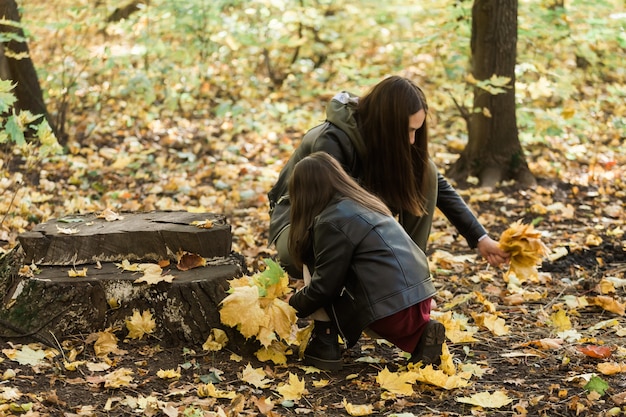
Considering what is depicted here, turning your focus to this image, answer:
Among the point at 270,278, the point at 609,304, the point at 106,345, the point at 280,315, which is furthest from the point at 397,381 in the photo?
the point at 609,304

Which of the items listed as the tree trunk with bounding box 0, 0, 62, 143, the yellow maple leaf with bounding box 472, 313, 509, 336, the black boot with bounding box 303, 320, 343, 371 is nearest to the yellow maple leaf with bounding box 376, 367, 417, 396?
the black boot with bounding box 303, 320, 343, 371

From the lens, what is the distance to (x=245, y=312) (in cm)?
321

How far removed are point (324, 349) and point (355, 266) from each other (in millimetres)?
445

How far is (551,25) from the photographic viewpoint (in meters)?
7.16

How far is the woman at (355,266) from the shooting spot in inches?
120

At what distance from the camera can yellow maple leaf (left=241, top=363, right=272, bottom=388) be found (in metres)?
3.05

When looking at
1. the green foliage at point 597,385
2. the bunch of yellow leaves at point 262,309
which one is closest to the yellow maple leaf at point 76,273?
the bunch of yellow leaves at point 262,309

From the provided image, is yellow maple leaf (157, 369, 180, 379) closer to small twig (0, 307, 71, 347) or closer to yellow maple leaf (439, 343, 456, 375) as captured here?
small twig (0, 307, 71, 347)

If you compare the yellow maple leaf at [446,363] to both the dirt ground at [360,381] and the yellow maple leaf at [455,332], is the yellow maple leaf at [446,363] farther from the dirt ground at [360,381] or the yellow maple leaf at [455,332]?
the yellow maple leaf at [455,332]

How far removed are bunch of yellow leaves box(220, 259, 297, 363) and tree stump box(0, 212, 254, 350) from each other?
191mm

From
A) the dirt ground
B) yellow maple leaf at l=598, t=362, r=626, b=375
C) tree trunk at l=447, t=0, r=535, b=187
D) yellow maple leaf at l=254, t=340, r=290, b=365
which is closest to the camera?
the dirt ground

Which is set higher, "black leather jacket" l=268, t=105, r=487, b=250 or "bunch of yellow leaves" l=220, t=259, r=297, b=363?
"black leather jacket" l=268, t=105, r=487, b=250

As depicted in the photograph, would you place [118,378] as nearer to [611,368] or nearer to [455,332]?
[455,332]

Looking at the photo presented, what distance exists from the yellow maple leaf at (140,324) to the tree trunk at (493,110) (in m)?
4.01
